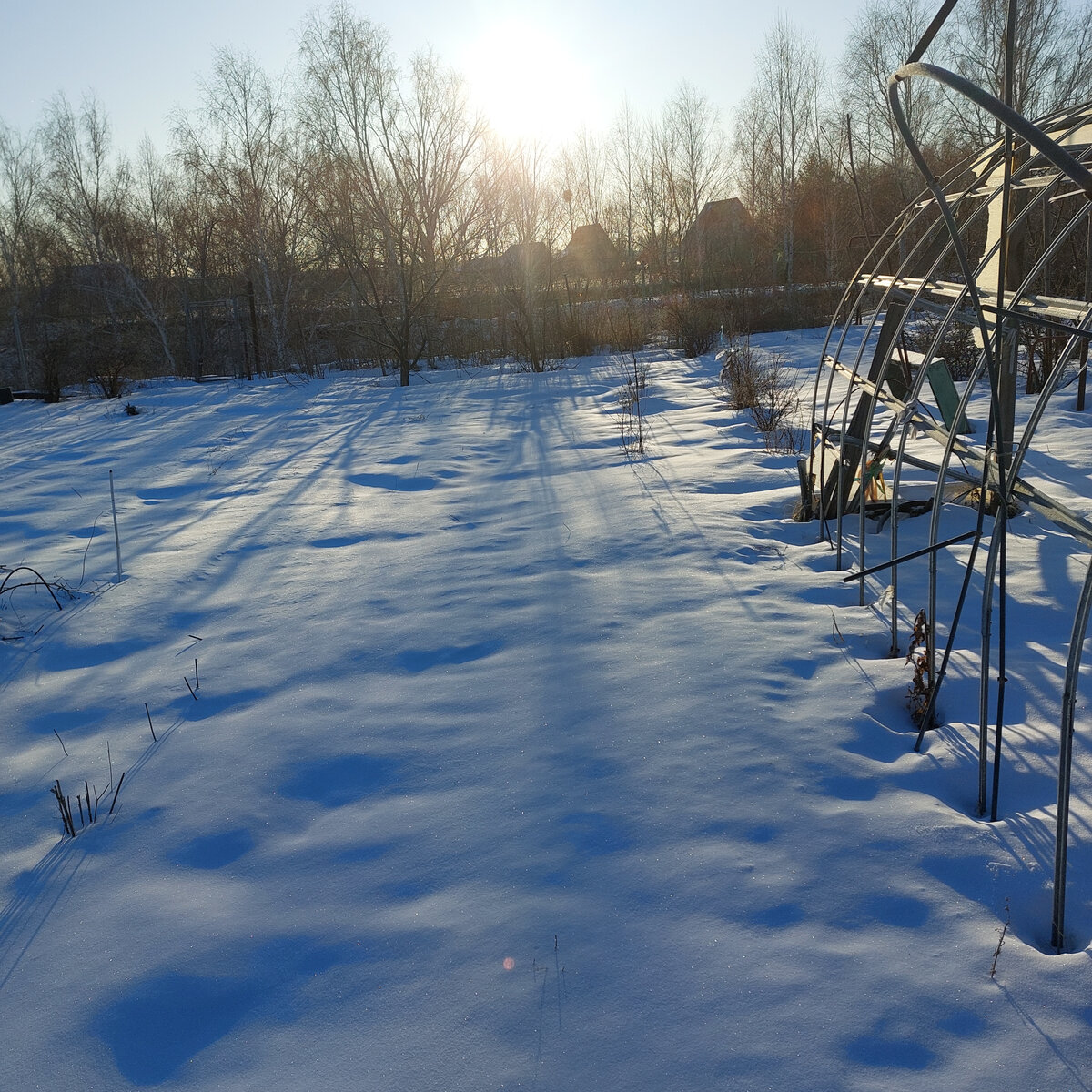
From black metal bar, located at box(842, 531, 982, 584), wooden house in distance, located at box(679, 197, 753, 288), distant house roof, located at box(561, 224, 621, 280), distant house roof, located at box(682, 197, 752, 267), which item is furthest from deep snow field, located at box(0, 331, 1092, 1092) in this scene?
distant house roof, located at box(682, 197, 752, 267)

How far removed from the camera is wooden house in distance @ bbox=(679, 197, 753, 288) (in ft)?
94.8

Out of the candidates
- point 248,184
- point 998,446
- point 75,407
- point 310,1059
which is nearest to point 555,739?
point 310,1059

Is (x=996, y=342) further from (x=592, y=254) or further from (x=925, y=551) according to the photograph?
(x=592, y=254)

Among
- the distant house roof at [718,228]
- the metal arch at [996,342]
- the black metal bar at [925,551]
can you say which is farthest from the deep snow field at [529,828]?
the distant house roof at [718,228]

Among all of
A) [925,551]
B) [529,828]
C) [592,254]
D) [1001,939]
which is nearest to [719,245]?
[592,254]

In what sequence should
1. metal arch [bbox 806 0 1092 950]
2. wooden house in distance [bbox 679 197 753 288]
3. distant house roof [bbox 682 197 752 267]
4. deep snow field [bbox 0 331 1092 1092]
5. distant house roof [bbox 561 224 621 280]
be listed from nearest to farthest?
metal arch [bbox 806 0 1092 950], deep snow field [bbox 0 331 1092 1092], wooden house in distance [bbox 679 197 753 288], distant house roof [bbox 561 224 621 280], distant house roof [bbox 682 197 752 267]

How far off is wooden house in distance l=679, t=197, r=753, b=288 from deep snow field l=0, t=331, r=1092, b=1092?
81.9 ft

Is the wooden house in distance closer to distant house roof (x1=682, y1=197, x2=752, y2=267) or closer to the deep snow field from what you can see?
distant house roof (x1=682, y1=197, x2=752, y2=267)

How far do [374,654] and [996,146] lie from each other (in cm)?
353

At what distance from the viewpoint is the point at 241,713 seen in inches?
125

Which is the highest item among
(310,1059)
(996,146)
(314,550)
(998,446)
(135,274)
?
(135,274)

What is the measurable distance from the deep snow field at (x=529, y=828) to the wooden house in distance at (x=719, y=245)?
24957 millimetres

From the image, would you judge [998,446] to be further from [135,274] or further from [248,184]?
[135,274]

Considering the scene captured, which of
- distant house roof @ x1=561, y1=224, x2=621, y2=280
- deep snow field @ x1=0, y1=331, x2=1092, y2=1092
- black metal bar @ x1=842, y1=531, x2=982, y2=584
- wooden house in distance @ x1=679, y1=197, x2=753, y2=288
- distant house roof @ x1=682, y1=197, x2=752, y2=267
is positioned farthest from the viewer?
distant house roof @ x1=682, y1=197, x2=752, y2=267
